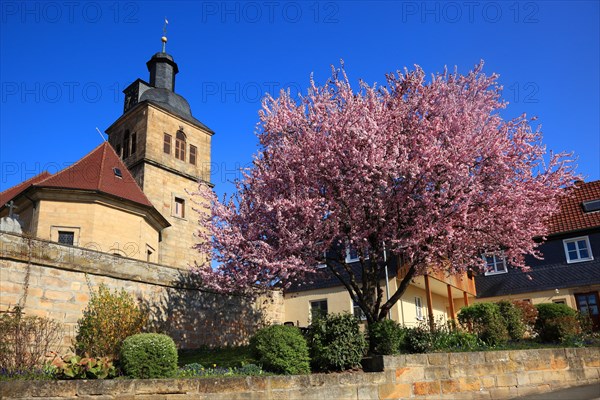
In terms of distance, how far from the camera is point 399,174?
13414 millimetres

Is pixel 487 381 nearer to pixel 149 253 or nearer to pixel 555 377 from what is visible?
pixel 555 377

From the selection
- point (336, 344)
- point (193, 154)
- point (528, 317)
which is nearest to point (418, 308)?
point (528, 317)

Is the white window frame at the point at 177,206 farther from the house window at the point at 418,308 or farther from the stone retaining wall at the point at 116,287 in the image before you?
the house window at the point at 418,308

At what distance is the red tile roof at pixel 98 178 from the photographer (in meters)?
23.4

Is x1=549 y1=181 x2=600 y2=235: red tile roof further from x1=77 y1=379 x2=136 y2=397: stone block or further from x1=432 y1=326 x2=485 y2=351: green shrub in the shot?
x1=77 y1=379 x2=136 y2=397: stone block

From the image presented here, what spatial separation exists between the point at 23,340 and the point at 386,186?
9.67 metres

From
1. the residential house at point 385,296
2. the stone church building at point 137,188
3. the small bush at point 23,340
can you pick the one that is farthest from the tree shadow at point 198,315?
the residential house at point 385,296

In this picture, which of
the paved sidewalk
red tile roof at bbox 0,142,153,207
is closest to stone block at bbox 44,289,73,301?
red tile roof at bbox 0,142,153,207

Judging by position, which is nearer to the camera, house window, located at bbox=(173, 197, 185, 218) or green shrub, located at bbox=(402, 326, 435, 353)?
green shrub, located at bbox=(402, 326, 435, 353)

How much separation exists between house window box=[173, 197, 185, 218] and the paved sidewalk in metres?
24.5

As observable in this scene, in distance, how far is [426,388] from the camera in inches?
501

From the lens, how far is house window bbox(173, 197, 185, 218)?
3316 cm

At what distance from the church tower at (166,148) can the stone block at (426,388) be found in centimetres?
2101

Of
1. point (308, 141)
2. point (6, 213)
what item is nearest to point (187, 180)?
point (6, 213)
